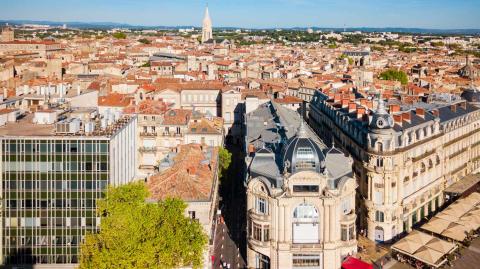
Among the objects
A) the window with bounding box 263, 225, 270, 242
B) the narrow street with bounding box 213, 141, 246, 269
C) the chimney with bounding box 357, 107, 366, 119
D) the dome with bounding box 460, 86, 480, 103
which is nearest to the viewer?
the window with bounding box 263, 225, 270, 242

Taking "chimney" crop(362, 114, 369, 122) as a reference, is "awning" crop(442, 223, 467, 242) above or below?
below

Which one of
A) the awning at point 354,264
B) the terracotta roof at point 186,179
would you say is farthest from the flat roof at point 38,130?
the awning at point 354,264

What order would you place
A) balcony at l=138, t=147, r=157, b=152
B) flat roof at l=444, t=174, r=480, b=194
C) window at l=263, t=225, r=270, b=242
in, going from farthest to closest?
1. balcony at l=138, t=147, r=157, b=152
2. flat roof at l=444, t=174, r=480, b=194
3. window at l=263, t=225, r=270, b=242

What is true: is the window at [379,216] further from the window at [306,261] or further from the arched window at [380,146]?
the window at [306,261]

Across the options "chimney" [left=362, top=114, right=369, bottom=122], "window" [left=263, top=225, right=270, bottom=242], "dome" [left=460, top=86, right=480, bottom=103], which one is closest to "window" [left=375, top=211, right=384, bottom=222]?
"chimney" [left=362, top=114, right=369, bottom=122]

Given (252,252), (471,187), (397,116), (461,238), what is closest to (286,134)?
(397,116)

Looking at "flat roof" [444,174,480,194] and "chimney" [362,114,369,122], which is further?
"flat roof" [444,174,480,194]

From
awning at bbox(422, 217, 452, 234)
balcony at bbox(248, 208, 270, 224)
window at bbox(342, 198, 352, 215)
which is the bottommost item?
awning at bbox(422, 217, 452, 234)

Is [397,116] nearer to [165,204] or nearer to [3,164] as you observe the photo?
[165,204]

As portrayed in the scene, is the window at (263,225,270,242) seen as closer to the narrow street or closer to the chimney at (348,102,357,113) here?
the narrow street

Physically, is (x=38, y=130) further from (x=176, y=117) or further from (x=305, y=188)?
(x=176, y=117)
